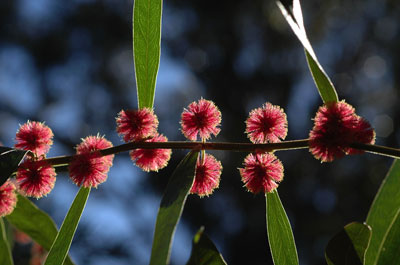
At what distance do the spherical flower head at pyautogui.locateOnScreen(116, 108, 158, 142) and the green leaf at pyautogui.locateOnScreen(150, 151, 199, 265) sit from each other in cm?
16

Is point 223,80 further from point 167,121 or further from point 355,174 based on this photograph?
point 355,174

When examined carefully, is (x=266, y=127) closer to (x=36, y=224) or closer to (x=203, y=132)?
(x=203, y=132)

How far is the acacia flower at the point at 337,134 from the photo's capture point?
1.22 m

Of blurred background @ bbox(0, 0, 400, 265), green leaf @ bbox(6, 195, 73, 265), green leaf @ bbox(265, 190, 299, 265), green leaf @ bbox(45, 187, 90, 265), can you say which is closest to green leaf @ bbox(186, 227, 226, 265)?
green leaf @ bbox(265, 190, 299, 265)

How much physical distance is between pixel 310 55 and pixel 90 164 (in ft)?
2.15

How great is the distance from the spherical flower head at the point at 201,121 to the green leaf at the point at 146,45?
121 millimetres

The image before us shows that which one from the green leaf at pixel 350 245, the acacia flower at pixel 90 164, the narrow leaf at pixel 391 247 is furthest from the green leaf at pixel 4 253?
the narrow leaf at pixel 391 247

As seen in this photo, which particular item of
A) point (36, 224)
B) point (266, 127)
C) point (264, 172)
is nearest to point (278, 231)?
point (264, 172)

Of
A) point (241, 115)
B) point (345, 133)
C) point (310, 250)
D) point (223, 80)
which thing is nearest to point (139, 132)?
point (345, 133)

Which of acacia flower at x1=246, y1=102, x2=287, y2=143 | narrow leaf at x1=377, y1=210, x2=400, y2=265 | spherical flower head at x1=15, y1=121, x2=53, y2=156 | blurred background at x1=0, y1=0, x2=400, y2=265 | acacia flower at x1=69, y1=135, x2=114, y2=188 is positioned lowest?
narrow leaf at x1=377, y1=210, x2=400, y2=265

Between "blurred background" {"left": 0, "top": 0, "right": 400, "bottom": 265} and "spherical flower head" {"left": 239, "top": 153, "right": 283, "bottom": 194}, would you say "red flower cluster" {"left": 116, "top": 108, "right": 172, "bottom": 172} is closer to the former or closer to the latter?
"spherical flower head" {"left": 239, "top": 153, "right": 283, "bottom": 194}

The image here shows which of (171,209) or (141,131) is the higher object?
(141,131)

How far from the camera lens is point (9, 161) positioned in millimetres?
1255

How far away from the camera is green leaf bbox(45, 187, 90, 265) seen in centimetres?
145
